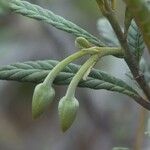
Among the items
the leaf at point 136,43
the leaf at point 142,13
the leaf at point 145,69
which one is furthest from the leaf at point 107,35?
the leaf at point 142,13

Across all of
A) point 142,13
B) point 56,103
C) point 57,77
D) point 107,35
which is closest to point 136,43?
point 57,77

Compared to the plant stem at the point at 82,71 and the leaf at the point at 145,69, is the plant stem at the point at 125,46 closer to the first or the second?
the plant stem at the point at 82,71

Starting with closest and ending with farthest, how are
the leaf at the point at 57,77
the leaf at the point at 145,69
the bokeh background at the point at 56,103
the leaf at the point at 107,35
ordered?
1. the leaf at the point at 57,77
2. the leaf at the point at 145,69
3. the leaf at the point at 107,35
4. the bokeh background at the point at 56,103

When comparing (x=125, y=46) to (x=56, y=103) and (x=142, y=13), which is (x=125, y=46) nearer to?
(x=142, y=13)

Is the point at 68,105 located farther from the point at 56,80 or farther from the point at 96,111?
the point at 96,111

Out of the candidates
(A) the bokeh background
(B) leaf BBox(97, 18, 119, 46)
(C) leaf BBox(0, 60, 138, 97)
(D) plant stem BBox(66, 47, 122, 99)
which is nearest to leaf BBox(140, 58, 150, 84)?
(B) leaf BBox(97, 18, 119, 46)

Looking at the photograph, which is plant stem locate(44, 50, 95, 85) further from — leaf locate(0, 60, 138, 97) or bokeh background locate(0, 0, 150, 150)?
bokeh background locate(0, 0, 150, 150)
